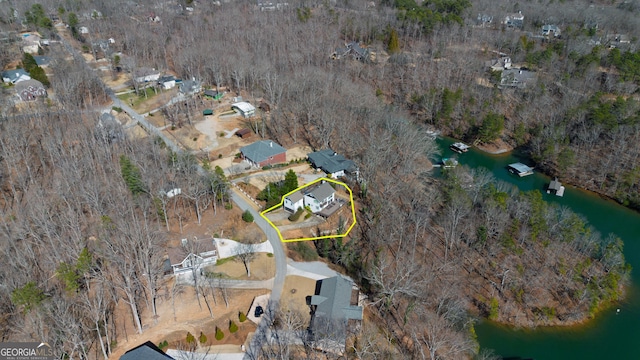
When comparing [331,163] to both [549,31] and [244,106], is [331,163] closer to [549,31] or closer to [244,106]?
[244,106]

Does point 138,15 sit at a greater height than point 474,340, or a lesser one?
greater

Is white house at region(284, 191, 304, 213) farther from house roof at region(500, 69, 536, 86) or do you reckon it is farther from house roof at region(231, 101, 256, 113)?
house roof at region(500, 69, 536, 86)

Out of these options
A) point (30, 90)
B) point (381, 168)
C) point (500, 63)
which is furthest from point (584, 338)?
point (30, 90)

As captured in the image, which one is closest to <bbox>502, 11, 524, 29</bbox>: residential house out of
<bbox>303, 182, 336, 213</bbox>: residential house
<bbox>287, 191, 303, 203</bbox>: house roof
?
<bbox>303, 182, 336, 213</bbox>: residential house

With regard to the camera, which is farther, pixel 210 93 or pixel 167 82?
pixel 167 82

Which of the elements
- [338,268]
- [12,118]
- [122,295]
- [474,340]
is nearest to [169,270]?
[122,295]

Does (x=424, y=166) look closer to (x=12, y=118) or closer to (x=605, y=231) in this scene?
(x=605, y=231)
